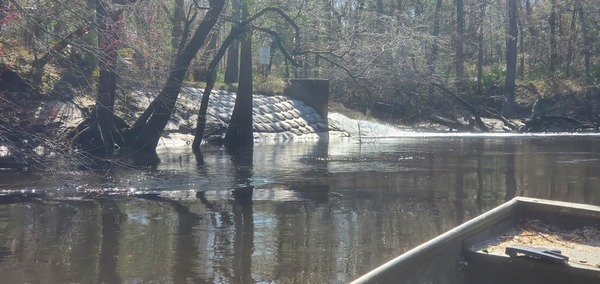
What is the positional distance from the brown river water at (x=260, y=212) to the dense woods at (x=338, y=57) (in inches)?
90.8

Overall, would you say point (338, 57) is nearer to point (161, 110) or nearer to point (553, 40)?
point (161, 110)

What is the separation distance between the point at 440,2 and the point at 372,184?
32.7m

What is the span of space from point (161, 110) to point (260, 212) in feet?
35.7

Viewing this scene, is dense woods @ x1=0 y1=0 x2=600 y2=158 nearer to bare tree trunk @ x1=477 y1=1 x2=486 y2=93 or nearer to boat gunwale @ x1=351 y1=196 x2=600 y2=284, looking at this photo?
bare tree trunk @ x1=477 y1=1 x2=486 y2=93

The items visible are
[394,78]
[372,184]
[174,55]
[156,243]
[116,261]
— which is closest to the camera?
[116,261]

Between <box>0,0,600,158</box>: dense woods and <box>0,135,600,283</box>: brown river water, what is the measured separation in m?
2.31

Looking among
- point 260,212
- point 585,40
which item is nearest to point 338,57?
point 260,212

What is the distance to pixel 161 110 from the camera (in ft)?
79.5

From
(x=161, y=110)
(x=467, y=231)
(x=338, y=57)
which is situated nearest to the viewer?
(x=467, y=231)

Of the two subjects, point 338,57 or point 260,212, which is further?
Result: point 338,57

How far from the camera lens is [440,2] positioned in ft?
159

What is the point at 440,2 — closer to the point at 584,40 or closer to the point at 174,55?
the point at 584,40

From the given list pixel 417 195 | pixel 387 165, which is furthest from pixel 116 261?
pixel 387 165

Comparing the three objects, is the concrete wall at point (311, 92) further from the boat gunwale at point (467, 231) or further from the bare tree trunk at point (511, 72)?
the boat gunwale at point (467, 231)
